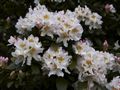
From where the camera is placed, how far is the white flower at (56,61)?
135 inches

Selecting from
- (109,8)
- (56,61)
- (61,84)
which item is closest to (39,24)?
(56,61)

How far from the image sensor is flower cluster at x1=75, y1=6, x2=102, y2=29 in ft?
14.9

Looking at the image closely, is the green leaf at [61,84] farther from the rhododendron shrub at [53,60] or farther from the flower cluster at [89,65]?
the flower cluster at [89,65]

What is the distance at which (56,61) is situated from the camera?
3.45 m

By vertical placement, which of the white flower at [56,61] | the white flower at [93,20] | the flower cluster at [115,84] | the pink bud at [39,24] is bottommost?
the flower cluster at [115,84]

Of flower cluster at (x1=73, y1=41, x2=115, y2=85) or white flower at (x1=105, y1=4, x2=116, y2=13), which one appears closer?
flower cluster at (x1=73, y1=41, x2=115, y2=85)

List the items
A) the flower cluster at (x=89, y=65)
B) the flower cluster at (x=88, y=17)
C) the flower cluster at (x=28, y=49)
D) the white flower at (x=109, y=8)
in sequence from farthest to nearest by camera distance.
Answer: the white flower at (x=109, y=8)
the flower cluster at (x=88, y=17)
the flower cluster at (x=89, y=65)
the flower cluster at (x=28, y=49)

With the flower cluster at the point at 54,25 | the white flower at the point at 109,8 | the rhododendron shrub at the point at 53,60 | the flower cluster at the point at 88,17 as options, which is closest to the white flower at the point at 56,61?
the rhododendron shrub at the point at 53,60

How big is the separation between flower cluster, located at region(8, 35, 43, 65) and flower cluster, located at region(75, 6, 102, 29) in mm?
1161

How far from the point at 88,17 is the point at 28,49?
132 cm

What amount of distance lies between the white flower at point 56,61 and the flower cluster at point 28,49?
0.22 feet

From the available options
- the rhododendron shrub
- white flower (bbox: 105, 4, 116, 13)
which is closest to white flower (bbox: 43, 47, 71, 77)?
the rhododendron shrub

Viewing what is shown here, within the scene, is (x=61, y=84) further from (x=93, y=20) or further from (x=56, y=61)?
(x=93, y=20)

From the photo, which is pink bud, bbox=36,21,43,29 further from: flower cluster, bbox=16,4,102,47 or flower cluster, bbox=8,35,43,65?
flower cluster, bbox=8,35,43,65
